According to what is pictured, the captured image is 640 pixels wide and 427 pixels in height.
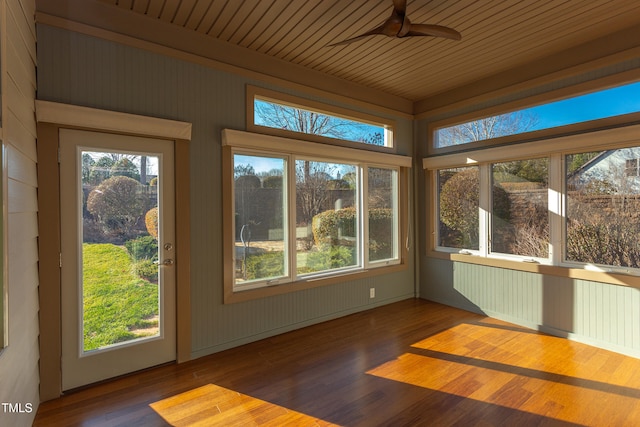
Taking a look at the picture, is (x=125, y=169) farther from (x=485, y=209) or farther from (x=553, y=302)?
(x=553, y=302)

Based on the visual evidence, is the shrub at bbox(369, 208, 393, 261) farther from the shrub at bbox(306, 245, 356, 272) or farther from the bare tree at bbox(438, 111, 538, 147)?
the bare tree at bbox(438, 111, 538, 147)

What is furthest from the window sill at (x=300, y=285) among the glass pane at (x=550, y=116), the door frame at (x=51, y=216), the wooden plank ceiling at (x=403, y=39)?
the wooden plank ceiling at (x=403, y=39)

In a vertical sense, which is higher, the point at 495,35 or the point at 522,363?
the point at 495,35

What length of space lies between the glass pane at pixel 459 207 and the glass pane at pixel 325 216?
1.39 m

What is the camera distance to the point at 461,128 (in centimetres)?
455

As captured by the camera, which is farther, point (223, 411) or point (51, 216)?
point (51, 216)

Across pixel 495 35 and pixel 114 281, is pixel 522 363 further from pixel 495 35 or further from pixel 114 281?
pixel 114 281

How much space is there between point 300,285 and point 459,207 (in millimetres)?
2537

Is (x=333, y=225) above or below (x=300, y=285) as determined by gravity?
above

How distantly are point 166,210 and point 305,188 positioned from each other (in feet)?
5.27

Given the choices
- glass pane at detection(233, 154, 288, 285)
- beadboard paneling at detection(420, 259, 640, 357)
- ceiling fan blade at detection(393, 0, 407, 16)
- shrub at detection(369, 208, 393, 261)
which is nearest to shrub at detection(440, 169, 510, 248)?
beadboard paneling at detection(420, 259, 640, 357)

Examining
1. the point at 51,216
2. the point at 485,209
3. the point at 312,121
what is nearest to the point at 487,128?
the point at 485,209

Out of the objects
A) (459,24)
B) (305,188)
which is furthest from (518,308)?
(459,24)

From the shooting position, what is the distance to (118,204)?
2754 millimetres
